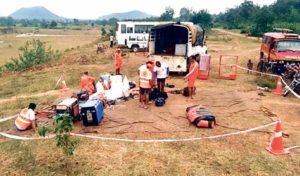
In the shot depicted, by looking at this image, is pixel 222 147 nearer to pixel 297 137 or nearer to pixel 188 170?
pixel 188 170

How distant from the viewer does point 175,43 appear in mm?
19641

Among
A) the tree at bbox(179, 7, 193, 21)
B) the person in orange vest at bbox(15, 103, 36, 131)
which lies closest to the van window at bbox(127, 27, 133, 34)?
the person in orange vest at bbox(15, 103, 36, 131)

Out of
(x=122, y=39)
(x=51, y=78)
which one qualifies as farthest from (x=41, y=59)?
(x=51, y=78)

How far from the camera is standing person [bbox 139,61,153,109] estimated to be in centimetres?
1185

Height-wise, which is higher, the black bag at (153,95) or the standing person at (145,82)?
the standing person at (145,82)

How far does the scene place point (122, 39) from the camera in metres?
28.6

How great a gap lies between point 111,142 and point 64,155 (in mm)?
1337

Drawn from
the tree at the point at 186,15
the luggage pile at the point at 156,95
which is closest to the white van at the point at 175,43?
the luggage pile at the point at 156,95

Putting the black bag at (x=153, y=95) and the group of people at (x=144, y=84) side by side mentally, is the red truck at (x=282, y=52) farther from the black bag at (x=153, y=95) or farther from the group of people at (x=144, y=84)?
the black bag at (x=153, y=95)

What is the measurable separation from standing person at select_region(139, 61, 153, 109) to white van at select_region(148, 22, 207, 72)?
5.85 meters

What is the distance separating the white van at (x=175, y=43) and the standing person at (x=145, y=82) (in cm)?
585

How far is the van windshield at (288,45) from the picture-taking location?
17.8 metres

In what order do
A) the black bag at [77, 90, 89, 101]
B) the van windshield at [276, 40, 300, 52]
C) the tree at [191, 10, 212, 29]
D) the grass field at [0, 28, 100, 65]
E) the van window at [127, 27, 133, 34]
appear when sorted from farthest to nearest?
the tree at [191, 10, 212, 29], the grass field at [0, 28, 100, 65], the van window at [127, 27, 133, 34], the van windshield at [276, 40, 300, 52], the black bag at [77, 90, 89, 101]

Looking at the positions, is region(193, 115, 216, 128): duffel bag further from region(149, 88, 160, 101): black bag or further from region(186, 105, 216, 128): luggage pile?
region(149, 88, 160, 101): black bag
